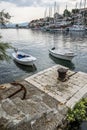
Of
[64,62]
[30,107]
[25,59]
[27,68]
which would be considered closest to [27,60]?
[25,59]

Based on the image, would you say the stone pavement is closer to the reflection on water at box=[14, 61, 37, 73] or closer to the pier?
the pier

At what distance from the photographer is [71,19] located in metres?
87.5

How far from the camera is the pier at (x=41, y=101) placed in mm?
4957

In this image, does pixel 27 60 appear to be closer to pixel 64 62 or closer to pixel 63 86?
pixel 64 62

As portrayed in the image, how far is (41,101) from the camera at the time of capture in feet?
21.1

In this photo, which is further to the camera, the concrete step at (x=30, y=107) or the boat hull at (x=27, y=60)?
the boat hull at (x=27, y=60)

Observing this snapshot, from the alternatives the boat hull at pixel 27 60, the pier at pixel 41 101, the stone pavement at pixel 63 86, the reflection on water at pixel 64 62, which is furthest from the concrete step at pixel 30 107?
the reflection on water at pixel 64 62

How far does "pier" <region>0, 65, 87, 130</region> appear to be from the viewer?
4.96m

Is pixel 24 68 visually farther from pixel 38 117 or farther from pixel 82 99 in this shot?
pixel 38 117

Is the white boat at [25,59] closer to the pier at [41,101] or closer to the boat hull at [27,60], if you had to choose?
the boat hull at [27,60]

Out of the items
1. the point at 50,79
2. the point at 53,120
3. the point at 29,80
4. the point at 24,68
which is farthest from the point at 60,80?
the point at 24,68

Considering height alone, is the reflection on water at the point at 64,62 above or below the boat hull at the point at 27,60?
below

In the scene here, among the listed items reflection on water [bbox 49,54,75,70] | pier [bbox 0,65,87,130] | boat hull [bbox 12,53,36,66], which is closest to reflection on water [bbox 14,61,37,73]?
boat hull [bbox 12,53,36,66]

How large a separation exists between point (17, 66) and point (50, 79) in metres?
8.03
